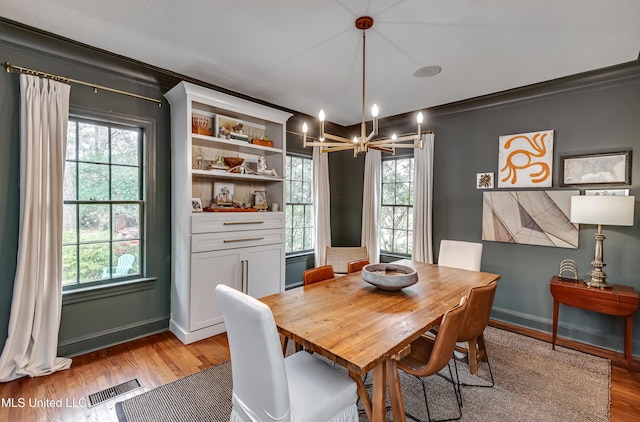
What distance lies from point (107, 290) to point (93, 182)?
102 cm

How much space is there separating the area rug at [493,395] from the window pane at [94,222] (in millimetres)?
1505

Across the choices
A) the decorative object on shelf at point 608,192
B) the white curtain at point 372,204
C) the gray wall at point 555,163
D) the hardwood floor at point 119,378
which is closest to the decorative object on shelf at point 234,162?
the hardwood floor at point 119,378

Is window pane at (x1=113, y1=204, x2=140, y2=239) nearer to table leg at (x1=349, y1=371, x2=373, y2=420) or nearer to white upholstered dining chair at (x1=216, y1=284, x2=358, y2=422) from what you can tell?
white upholstered dining chair at (x1=216, y1=284, x2=358, y2=422)

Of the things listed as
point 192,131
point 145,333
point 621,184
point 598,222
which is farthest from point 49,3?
point 621,184

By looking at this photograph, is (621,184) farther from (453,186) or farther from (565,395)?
(565,395)

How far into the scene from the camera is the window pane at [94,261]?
A: 2748mm

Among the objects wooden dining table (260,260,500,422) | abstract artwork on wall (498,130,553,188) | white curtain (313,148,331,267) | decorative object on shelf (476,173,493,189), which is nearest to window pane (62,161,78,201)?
wooden dining table (260,260,500,422)

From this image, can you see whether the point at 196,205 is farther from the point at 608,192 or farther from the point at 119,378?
the point at 608,192

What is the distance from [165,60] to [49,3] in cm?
85

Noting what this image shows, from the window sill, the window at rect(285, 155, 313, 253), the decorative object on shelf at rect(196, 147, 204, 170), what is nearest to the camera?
the window sill

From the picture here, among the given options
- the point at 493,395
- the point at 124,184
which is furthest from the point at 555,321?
the point at 124,184

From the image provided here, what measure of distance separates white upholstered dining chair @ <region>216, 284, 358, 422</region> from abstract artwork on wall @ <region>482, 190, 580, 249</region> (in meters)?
2.83

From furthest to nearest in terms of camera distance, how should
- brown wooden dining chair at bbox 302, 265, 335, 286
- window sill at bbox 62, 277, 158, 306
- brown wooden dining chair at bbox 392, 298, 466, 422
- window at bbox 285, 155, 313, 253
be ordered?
window at bbox 285, 155, 313, 253
window sill at bbox 62, 277, 158, 306
brown wooden dining chair at bbox 302, 265, 335, 286
brown wooden dining chair at bbox 392, 298, 466, 422

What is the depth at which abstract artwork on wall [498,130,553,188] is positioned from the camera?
3223 mm
